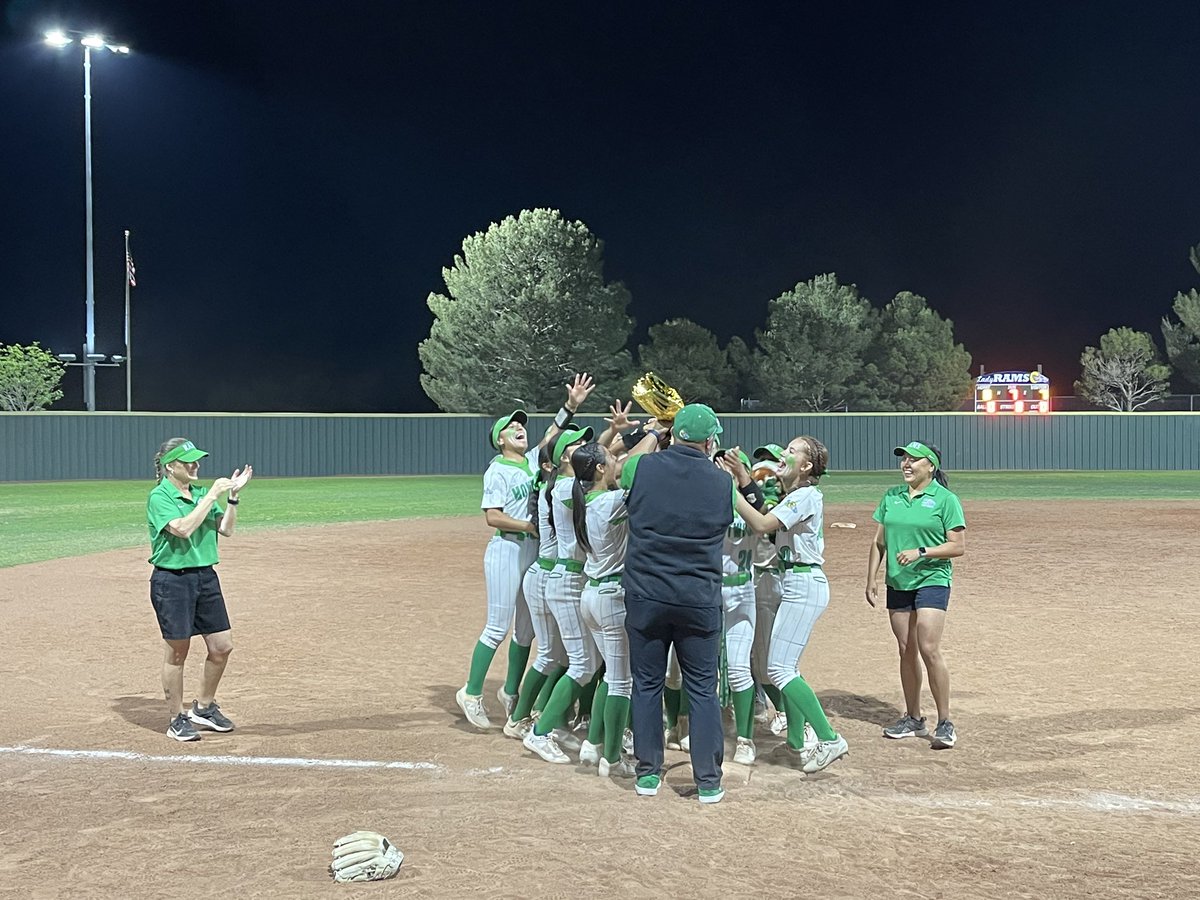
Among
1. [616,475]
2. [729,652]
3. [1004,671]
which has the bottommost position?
[1004,671]

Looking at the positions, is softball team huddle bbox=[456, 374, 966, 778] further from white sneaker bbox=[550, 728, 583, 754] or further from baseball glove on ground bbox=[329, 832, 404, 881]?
baseball glove on ground bbox=[329, 832, 404, 881]

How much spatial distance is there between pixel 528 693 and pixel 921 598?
8.16 feet

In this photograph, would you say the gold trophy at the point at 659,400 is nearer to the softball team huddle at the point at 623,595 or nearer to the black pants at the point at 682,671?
the softball team huddle at the point at 623,595

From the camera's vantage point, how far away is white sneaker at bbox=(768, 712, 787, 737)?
23.8ft

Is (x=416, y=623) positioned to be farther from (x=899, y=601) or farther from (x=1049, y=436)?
(x=1049, y=436)

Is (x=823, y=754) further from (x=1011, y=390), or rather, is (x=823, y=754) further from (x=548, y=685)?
(x=1011, y=390)

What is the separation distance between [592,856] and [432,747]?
2136 millimetres

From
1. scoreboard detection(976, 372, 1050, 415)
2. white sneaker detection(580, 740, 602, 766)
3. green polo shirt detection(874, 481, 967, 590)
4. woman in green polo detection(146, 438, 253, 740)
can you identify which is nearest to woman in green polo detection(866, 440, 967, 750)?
green polo shirt detection(874, 481, 967, 590)

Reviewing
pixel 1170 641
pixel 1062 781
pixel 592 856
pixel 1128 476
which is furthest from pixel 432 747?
pixel 1128 476

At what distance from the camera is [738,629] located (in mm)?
6508

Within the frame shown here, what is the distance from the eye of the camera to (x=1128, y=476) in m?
41.2

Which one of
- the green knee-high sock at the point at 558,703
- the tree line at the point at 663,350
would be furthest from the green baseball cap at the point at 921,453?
the tree line at the point at 663,350

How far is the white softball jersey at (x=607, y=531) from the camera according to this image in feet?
20.1

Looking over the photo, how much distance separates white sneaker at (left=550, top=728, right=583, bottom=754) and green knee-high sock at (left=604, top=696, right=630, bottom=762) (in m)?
0.52
